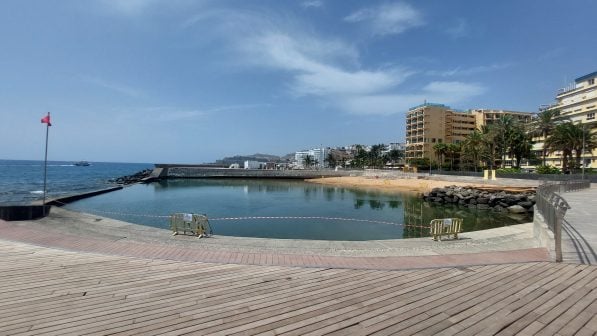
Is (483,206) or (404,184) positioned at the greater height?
(404,184)

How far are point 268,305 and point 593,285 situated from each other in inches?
245

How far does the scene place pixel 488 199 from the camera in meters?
34.9

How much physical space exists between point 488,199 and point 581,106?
5775cm

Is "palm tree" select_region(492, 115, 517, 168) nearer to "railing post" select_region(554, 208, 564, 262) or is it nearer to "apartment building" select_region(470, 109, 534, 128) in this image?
"apartment building" select_region(470, 109, 534, 128)

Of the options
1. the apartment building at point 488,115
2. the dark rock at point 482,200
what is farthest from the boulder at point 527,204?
the apartment building at point 488,115

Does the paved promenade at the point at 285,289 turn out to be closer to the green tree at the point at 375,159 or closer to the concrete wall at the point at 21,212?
the concrete wall at the point at 21,212

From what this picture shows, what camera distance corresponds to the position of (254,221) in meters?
22.9

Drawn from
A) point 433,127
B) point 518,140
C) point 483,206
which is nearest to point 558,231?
point 483,206

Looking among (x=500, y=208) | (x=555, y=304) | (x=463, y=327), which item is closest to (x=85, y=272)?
(x=463, y=327)

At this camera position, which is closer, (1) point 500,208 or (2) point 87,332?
(2) point 87,332

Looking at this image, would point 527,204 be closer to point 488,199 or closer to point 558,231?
point 488,199

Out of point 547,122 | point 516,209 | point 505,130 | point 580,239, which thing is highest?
point 547,122

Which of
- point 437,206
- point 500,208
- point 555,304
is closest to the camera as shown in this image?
point 555,304

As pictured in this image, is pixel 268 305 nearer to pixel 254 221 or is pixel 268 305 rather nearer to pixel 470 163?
pixel 254 221
